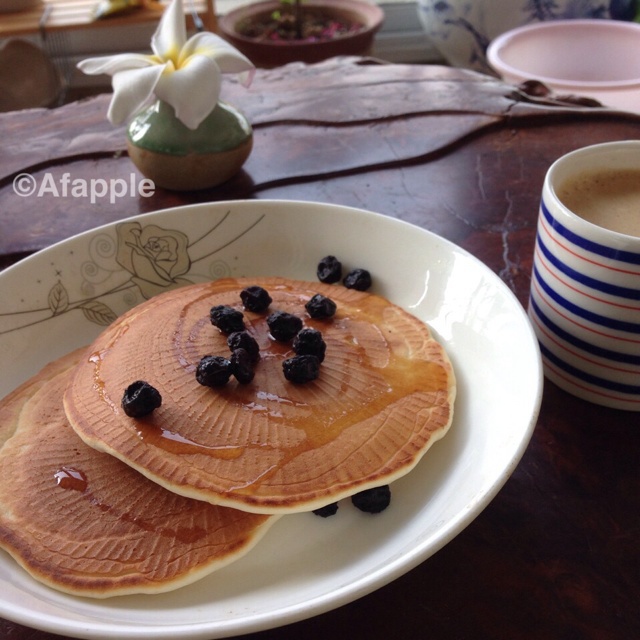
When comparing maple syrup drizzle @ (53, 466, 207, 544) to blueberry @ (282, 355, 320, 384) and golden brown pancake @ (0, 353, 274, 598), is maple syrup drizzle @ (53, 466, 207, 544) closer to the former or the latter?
golden brown pancake @ (0, 353, 274, 598)

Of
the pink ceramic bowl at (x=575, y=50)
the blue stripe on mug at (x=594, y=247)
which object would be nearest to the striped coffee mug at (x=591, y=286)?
the blue stripe on mug at (x=594, y=247)

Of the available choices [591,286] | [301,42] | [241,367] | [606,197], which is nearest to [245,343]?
Result: [241,367]

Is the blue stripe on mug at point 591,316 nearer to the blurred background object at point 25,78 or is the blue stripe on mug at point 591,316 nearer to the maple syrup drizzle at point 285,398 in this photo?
the maple syrup drizzle at point 285,398

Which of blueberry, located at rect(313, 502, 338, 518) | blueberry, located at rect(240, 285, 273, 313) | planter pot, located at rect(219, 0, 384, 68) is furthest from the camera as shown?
planter pot, located at rect(219, 0, 384, 68)

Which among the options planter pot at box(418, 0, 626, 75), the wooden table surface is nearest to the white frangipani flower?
the wooden table surface

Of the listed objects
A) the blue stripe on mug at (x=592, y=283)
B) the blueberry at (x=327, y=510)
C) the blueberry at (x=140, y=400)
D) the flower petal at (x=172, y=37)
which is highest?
the flower petal at (x=172, y=37)

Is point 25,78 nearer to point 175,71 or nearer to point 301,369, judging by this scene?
point 175,71
